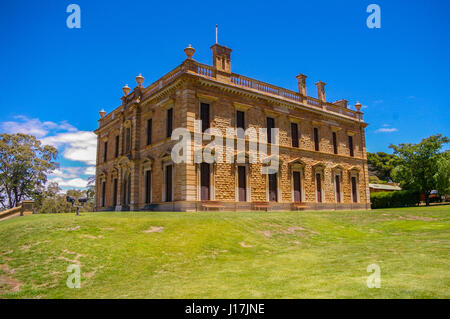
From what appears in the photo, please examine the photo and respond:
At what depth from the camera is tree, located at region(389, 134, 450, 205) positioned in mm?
38156

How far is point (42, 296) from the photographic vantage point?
25.6 ft

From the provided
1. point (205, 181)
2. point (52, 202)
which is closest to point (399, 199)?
point (205, 181)

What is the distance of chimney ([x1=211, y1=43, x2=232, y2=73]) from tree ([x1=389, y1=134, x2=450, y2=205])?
88.4ft

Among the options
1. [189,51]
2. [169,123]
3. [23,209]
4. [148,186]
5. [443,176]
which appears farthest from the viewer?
[443,176]

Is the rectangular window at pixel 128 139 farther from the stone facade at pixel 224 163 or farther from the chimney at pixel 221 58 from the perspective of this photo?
the chimney at pixel 221 58

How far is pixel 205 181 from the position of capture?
21.9 meters

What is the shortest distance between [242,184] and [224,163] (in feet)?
7.24

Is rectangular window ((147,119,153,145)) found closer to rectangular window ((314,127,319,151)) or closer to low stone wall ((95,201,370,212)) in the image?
low stone wall ((95,201,370,212))

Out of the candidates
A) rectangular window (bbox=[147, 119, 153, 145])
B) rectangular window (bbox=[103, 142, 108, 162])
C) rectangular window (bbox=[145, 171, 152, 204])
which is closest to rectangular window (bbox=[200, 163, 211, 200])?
rectangular window (bbox=[145, 171, 152, 204])

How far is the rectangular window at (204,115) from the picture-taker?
22.6m

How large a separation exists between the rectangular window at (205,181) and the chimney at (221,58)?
7.19m

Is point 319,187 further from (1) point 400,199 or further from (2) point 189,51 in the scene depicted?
(2) point 189,51
